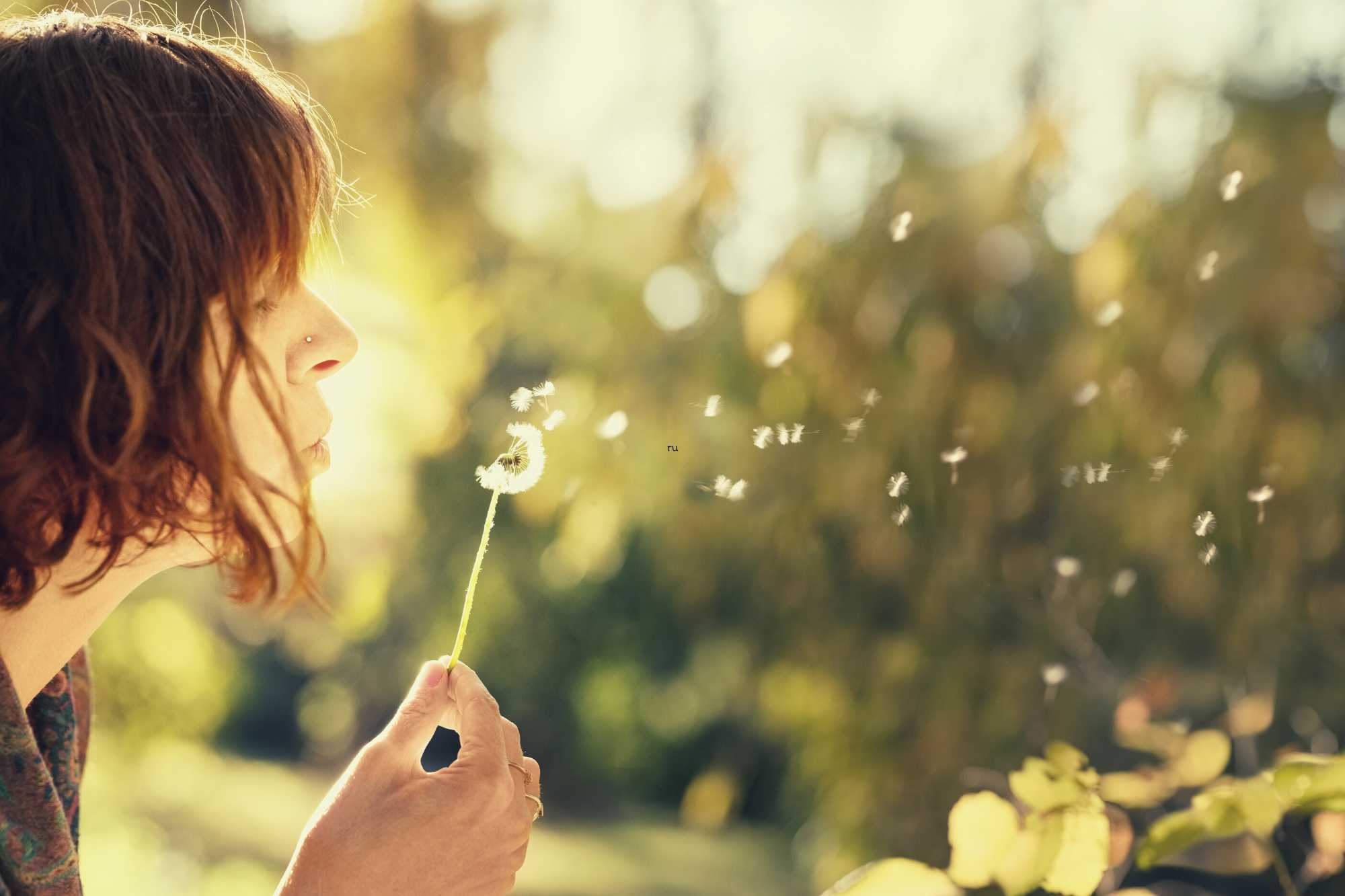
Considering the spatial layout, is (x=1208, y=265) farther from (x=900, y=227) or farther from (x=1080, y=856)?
(x=1080, y=856)

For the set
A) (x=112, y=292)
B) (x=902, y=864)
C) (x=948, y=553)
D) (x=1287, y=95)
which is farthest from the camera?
(x=948, y=553)

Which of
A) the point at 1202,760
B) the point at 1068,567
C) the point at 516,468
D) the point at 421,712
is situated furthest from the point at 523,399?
the point at 1068,567

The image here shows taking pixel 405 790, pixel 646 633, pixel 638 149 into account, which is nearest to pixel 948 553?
pixel 638 149

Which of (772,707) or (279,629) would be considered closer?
(772,707)

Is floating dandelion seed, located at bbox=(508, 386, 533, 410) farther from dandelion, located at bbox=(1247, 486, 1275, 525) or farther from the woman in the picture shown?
dandelion, located at bbox=(1247, 486, 1275, 525)

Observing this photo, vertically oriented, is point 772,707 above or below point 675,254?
below

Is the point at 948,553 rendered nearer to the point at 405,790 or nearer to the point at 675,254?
the point at 675,254

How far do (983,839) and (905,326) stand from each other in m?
0.68

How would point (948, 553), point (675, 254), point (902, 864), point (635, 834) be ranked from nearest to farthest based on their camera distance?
point (902, 864) → point (948, 553) → point (675, 254) → point (635, 834)

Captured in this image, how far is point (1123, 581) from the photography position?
50.3 inches

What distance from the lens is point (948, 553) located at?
1356mm

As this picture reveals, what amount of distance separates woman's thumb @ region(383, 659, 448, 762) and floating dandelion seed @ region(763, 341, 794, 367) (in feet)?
2.61

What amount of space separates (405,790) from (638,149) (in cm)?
116

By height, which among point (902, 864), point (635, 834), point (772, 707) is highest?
point (635, 834)
